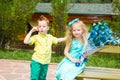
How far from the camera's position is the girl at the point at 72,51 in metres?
5.77

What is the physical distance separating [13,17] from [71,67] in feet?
30.4

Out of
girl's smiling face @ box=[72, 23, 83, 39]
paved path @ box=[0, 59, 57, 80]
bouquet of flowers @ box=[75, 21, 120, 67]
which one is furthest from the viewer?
paved path @ box=[0, 59, 57, 80]

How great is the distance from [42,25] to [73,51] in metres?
0.70

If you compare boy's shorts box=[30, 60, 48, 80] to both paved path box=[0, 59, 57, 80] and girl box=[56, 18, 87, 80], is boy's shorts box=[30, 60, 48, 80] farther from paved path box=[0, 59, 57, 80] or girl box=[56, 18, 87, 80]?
paved path box=[0, 59, 57, 80]

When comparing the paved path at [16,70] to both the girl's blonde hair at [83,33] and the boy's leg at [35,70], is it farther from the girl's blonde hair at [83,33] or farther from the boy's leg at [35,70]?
the girl's blonde hair at [83,33]

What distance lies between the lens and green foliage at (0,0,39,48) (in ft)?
48.4

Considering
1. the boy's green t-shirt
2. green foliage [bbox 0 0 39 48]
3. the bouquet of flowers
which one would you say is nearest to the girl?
the bouquet of flowers

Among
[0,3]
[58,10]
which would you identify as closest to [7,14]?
[0,3]

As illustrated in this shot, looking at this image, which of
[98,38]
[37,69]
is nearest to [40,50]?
[37,69]

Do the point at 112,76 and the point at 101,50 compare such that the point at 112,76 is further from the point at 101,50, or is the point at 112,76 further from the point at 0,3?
the point at 0,3

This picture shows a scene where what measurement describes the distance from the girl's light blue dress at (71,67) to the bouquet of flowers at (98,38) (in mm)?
177

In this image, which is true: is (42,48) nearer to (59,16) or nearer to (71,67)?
(71,67)

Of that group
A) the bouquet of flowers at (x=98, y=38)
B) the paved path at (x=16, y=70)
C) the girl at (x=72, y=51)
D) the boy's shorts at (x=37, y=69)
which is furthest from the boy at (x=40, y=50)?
the paved path at (x=16, y=70)

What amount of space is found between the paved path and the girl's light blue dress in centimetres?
301
